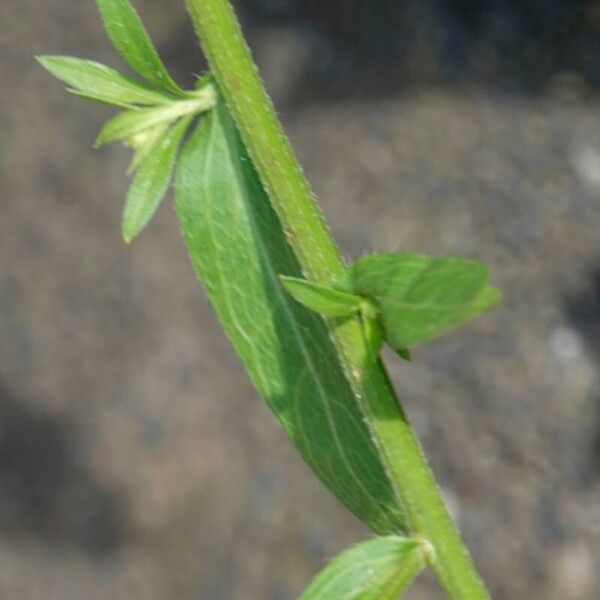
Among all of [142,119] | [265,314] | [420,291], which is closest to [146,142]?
[142,119]

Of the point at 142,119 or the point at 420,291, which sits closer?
the point at 420,291

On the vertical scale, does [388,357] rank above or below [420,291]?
below

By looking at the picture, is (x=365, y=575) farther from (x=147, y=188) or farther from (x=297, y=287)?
(x=147, y=188)

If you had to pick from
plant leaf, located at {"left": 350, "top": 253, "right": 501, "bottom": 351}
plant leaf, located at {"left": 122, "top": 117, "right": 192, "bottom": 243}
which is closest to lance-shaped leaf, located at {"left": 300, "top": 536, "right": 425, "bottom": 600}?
plant leaf, located at {"left": 350, "top": 253, "right": 501, "bottom": 351}

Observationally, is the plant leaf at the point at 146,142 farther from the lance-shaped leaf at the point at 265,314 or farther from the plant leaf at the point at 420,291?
the plant leaf at the point at 420,291

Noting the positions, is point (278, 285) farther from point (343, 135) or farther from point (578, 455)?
point (343, 135)

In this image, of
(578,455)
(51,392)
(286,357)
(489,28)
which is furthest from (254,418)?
(286,357)

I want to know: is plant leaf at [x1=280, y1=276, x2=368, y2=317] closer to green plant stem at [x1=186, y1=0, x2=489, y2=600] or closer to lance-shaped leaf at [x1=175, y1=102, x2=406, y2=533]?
green plant stem at [x1=186, y1=0, x2=489, y2=600]

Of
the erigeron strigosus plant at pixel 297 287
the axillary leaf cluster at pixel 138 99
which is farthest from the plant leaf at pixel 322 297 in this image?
the axillary leaf cluster at pixel 138 99

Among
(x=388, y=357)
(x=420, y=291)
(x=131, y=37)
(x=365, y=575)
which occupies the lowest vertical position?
(x=365, y=575)
